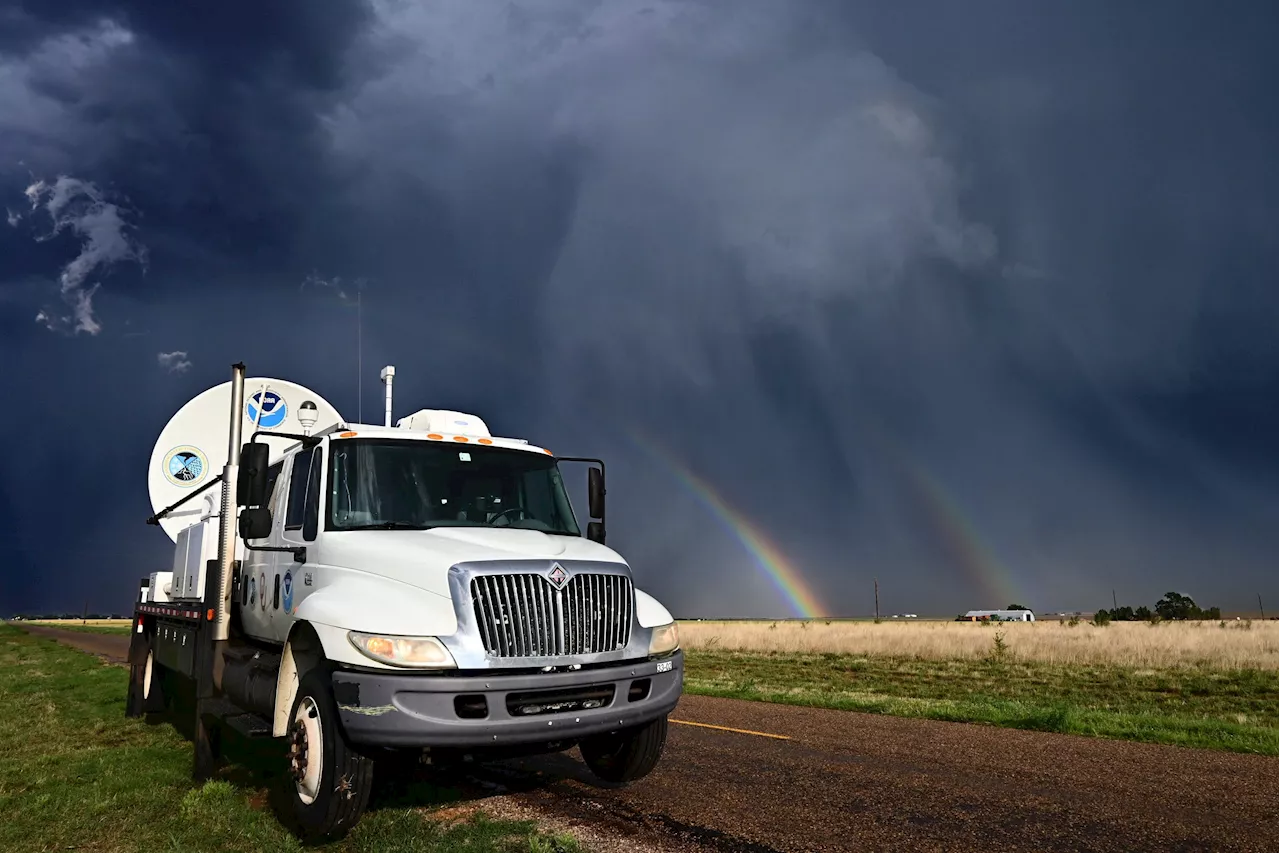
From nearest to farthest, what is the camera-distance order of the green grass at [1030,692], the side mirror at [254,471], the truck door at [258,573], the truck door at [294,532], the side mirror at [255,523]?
1. the side mirror at [254,471]
2. the truck door at [294,532]
3. the side mirror at [255,523]
4. the truck door at [258,573]
5. the green grass at [1030,692]

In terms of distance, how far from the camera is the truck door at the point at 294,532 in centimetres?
661

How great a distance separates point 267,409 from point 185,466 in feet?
4.97

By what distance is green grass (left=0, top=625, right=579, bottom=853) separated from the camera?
5.52 metres

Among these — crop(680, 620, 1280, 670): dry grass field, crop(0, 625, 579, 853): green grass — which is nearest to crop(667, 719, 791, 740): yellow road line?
crop(0, 625, 579, 853): green grass

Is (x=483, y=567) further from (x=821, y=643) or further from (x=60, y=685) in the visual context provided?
(x=821, y=643)

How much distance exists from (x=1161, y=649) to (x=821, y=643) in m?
11.8

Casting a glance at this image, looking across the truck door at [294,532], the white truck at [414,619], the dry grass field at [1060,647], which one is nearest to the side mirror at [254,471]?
the white truck at [414,619]

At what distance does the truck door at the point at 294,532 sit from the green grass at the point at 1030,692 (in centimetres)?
871

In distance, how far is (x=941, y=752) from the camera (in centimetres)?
866

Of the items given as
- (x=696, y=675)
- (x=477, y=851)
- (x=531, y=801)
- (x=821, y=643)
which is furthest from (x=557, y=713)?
(x=821, y=643)

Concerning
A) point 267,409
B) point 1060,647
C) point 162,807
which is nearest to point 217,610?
point 162,807

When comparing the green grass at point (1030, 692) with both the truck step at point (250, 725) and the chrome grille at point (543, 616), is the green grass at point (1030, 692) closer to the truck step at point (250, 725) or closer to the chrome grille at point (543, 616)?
the chrome grille at point (543, 616)

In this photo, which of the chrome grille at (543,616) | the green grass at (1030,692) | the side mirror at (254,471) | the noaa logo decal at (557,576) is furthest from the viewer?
the green grass at (1030,692)

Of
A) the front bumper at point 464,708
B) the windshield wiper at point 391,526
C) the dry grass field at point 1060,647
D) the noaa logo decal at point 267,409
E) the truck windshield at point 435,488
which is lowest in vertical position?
the dry grass field at point 1060,647
